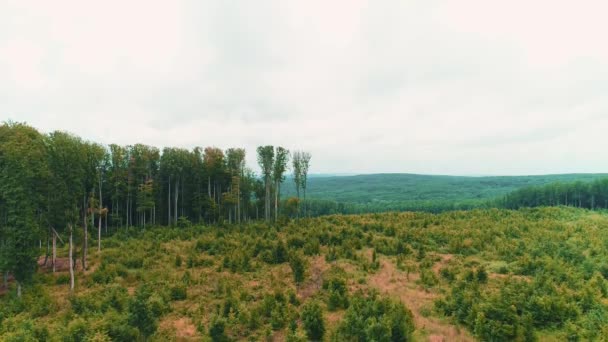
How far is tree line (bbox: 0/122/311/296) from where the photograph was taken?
809 inches

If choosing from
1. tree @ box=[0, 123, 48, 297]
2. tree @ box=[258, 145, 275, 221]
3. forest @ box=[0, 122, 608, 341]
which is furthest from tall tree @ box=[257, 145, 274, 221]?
tree @ box=[0, 123, 48, 297]

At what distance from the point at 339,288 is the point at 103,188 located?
4429 cm

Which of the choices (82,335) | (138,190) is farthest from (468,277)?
(138,190)

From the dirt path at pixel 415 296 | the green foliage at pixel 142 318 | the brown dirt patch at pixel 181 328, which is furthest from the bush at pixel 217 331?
the dirt path at pixel 415 296

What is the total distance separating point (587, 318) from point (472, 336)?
4988 mm

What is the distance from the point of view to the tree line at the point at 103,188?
20547 millimetres

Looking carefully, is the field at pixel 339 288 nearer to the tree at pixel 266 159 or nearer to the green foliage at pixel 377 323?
A: the green foliage at pixel 377 323

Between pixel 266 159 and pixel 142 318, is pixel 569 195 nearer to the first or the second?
pixel 266 159

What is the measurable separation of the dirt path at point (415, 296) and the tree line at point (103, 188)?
22856 mm

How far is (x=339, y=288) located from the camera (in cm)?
1892

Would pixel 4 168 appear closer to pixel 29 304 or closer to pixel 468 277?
→ pixel 29 304

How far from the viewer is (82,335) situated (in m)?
Result: 13.6

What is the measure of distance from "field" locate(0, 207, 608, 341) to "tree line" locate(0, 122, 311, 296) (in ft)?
13.1

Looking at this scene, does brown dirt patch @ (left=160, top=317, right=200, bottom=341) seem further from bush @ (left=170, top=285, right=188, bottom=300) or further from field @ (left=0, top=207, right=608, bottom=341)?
bush @ (left=170, top=285, right=188, bottom=300)
